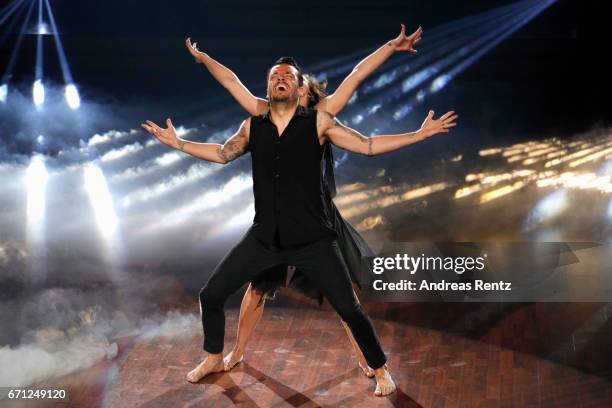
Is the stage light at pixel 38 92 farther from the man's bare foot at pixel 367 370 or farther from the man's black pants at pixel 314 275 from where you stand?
the man's bare foot at pixel 367 370

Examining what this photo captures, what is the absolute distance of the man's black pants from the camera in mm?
4477

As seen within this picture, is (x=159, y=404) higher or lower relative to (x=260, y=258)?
lower

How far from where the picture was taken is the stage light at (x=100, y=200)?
287 inches

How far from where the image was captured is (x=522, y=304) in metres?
5.99

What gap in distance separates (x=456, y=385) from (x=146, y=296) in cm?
236

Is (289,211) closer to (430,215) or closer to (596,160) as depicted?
(430,215)

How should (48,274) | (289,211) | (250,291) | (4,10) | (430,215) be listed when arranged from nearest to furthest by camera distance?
(289,211), (250,291), (48,274), (430,215), (4,10)

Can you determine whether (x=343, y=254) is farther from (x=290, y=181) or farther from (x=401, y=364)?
(x=401, y=364)

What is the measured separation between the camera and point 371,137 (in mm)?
4402

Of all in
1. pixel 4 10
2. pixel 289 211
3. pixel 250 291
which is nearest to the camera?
pixel 289 211

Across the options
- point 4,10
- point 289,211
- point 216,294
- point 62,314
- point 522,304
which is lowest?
Result: point 522,304

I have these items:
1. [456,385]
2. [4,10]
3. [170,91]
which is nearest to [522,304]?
[456,385]

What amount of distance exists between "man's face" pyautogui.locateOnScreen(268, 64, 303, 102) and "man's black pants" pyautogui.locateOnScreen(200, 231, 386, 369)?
67 cm

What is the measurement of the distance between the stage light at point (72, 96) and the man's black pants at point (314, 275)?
3.84 m
